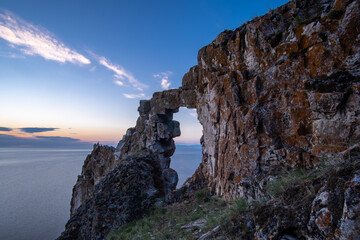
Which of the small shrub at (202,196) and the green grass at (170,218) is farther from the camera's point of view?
the small shrub at (202,196)

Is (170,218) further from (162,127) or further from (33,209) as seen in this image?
(33,209)

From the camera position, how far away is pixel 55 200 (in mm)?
46875

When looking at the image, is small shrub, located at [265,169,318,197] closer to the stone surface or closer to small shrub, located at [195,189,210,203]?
small shrub, located at [195,189,210,203]

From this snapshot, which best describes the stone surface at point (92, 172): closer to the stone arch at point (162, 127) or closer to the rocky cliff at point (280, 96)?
the stone arch at point (162, 127)

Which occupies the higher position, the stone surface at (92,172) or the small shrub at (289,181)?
the small shrub at (289,181)

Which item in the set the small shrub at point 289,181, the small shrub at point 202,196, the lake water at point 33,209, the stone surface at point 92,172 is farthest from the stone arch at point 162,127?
the lake water at point 33,209

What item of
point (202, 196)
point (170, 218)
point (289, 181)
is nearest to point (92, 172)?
point (170, 218)

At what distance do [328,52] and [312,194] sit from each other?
524cm

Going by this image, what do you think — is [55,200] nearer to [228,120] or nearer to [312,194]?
[228,120]

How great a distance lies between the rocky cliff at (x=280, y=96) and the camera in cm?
536

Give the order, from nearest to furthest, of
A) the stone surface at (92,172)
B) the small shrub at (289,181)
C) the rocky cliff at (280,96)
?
the small shrub at (289,181) → the rocky cliff at (280,96) → the stone surface at (92,172)

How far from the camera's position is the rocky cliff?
5363 mm

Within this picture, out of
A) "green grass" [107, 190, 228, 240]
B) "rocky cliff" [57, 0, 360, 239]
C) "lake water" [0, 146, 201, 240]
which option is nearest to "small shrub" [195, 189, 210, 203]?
"green grass" [107, 190, 228, 240]

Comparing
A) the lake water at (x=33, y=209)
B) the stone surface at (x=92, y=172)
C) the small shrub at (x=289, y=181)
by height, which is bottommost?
the lake water at (x=33, y=209)
